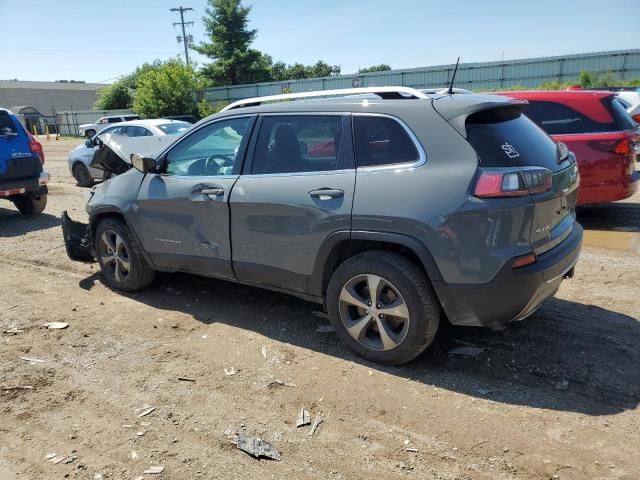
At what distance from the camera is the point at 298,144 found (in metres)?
3.85

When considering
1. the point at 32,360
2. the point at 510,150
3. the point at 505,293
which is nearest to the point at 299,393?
the point at 505,293

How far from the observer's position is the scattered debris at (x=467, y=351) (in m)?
3.68

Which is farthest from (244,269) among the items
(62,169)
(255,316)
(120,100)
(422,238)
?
(120,100)

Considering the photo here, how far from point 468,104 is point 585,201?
14.9 feet

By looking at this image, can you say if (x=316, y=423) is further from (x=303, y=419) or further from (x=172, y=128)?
(x=172, y=128)

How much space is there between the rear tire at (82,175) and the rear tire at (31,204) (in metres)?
3.20

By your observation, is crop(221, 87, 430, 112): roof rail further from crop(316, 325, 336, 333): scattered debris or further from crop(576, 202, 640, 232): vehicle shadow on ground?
crop(576, 202, 640, 232): vehicle shadow on ground

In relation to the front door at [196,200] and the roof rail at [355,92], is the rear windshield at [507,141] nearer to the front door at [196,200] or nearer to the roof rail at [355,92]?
the roof rail at [355,92]

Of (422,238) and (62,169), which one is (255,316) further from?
(62,169)

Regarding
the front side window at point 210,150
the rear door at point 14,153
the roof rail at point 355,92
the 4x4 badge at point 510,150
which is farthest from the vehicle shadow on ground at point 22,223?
the 4x4 badge at point 510,150

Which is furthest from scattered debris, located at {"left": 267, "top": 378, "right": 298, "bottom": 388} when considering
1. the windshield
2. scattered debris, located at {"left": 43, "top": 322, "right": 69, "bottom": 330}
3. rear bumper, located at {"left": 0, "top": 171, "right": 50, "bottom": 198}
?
the windshield

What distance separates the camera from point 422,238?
3.18 m

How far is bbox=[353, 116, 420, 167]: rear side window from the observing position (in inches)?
132

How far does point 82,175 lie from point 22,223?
418cm
